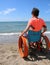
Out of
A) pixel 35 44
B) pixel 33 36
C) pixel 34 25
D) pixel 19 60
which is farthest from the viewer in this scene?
pixel 35 44

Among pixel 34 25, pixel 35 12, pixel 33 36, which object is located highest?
pixel 35 12

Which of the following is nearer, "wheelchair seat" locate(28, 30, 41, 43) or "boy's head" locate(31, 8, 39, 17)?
"boy's head" locate(31, 8, 39, 17)

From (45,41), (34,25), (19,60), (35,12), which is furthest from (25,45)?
(35,12)

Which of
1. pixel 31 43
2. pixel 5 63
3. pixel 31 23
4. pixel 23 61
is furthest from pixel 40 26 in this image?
pixel 5 63

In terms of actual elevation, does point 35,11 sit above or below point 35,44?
above

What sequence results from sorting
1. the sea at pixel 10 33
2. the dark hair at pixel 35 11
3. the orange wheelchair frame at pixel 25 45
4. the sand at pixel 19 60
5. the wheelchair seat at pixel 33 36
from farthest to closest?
1. the sea at pixel 10 33
2. the wheelchair seat at pixel 33 36
3. the dark hair at pixel 35 11
4. the orange wheelchair frame at pixel 25 45
5. the sand at pixel 19 60

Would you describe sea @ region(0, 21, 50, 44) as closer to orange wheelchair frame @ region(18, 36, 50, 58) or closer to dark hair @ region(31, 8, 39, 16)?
orange wheelchair frame @ region(18, 36, 50, 58)

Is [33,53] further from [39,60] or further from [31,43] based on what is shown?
[39,60]

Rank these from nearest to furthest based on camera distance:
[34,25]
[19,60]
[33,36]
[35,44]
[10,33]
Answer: [19,60] → [34,25] → [33,36] → [35,44] → [10,33]

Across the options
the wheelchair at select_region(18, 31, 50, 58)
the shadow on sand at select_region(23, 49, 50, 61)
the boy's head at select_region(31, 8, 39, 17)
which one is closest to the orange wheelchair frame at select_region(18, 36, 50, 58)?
the wheelchair at select_region(18, 31, 50, 58)

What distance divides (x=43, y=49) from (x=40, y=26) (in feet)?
2.70

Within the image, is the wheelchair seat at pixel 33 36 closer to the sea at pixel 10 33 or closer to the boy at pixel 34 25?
the boy at pixel 34 25

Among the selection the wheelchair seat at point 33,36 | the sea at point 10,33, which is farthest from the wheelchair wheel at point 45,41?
the sea at point 10,33

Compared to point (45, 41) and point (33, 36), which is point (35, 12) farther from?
point (45, 41)
